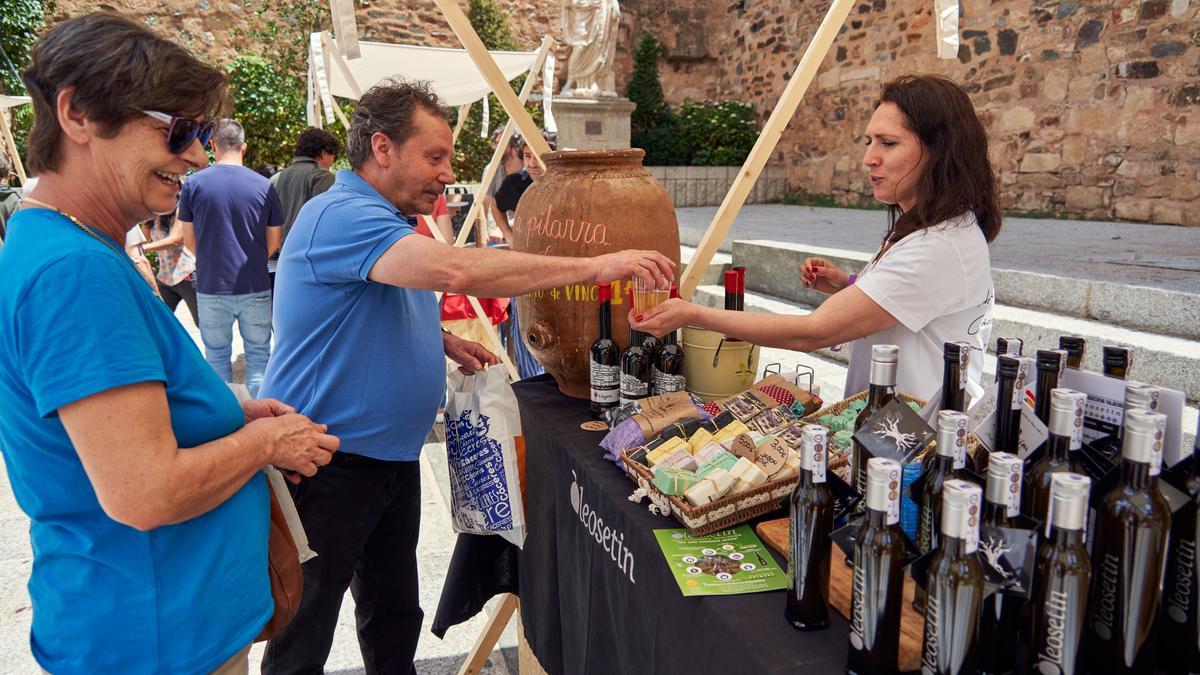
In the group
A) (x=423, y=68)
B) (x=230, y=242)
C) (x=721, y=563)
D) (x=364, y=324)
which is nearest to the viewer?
(x=721, y=563)

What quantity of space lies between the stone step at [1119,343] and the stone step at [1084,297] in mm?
56

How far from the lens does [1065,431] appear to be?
98cm

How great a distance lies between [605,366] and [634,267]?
1.07ft

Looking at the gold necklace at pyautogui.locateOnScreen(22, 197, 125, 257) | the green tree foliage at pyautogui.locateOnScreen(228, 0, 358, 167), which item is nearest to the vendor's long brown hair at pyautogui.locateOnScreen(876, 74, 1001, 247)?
the gold necklace at pyautogui.locateOnScreen(22, 197, 125, 257)

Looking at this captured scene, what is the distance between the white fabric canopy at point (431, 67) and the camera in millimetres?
6938

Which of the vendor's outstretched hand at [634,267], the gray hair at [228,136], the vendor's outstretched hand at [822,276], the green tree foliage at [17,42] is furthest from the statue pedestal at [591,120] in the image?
the vendor's outstretched hand at [634,267]

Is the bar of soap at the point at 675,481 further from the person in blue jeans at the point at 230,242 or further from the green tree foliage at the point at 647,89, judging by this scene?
the green tree foliage at the point at 647,89

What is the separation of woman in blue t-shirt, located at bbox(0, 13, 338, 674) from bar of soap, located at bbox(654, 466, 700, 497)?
687 mm

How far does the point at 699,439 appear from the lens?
1.58 metres

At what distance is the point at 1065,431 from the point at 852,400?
680mm

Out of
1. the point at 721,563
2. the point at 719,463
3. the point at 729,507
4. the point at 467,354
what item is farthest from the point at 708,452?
the point at 467,354

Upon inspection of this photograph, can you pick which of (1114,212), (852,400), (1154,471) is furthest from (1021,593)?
(1114,212)

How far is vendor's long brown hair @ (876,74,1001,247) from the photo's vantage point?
1.82 meters

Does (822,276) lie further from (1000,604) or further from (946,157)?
(1000,604)
